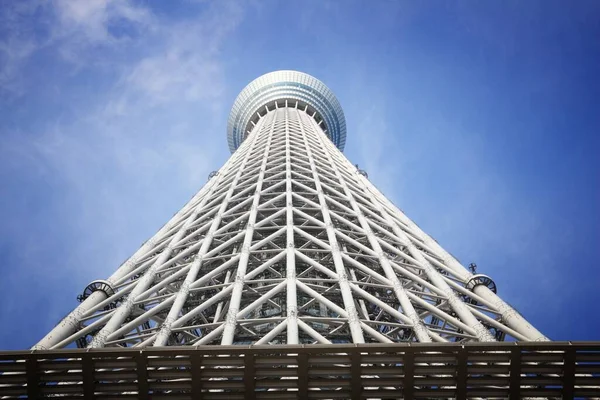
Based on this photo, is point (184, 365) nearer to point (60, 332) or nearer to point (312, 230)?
point (60, 332)

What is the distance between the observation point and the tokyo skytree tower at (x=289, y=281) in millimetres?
19656

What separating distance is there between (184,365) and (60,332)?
374 inches

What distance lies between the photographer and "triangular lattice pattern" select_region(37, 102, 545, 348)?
19516mm

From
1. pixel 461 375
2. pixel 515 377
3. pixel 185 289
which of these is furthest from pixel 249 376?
pixel 185 289

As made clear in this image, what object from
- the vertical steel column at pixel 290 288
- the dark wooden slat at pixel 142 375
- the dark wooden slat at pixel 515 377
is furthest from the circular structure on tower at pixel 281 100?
the dark wooden slat at pixel 515 377

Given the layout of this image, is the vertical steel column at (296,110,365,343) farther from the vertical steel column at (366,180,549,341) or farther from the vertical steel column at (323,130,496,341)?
the vertical steel column at (366,180,549,341)

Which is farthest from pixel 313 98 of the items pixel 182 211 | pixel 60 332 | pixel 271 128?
pixel 60 332

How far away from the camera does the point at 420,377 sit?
13734mm

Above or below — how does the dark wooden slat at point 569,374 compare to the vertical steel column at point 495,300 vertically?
below

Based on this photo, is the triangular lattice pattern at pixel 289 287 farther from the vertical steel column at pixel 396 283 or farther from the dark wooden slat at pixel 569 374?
the dark wooden slat at pixel 569 374

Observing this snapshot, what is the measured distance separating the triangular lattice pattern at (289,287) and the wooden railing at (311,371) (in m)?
3.16

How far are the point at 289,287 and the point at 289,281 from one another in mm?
596

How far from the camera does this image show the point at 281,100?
87.8 metres

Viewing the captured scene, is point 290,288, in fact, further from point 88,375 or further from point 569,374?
point 569,374
